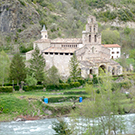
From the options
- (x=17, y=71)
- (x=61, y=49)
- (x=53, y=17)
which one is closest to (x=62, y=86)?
(x=17, y=71)

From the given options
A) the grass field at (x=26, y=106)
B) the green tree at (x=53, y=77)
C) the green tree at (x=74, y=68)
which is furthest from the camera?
the green tree at (x=74, y=68)

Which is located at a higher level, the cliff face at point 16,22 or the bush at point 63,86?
the cliff face at point 16,22

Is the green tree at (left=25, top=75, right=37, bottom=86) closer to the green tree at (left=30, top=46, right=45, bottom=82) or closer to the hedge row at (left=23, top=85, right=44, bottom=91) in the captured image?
the hedge row at (left=23, top=85, right=44, bottom=91)

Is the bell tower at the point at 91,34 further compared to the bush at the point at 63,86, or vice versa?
the bell tower at the point at 91,34

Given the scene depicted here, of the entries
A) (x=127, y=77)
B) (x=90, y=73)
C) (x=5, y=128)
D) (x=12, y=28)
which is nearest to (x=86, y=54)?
(x=90, y=73)

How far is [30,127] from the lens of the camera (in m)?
37.7

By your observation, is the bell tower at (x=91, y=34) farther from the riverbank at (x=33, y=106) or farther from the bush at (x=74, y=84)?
the riverbank at (x=33, y=106)

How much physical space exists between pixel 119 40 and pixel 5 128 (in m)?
68.6

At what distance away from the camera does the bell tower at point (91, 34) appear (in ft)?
204

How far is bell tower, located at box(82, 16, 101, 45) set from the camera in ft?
204

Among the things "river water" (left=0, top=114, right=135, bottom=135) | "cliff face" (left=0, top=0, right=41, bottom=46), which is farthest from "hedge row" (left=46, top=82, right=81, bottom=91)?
"cliff face" (left=0, top=0, right=41, bottom=46)

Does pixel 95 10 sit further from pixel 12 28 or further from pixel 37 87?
pixel 37 87

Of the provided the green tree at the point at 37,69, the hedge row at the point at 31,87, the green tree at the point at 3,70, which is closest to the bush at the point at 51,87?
the hedge row at the point at 31,87

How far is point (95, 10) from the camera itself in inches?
5271
